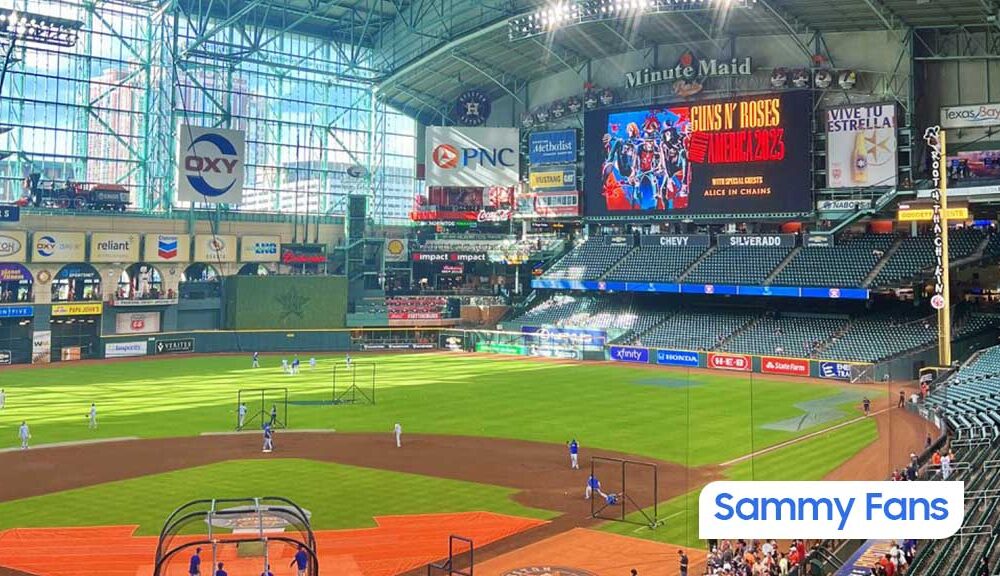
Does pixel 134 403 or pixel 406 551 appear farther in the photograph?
pixel 134 403

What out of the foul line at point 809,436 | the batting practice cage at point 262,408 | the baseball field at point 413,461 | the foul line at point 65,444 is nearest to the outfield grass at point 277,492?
the baseball field at point 413,461

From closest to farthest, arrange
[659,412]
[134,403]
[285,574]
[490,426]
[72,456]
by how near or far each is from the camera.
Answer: [285,574] → [72,456] → [490,426] → [659,412] → [134,403]

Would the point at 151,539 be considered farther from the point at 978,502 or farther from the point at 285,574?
the point at 978,502

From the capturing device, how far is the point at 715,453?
65.7ft

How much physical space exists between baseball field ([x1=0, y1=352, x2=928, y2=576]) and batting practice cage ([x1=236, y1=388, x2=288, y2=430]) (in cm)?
45

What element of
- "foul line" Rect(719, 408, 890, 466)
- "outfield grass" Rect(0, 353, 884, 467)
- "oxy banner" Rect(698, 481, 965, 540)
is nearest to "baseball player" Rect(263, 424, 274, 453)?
"outfield grass" Rect(0, 353, 884, 467)

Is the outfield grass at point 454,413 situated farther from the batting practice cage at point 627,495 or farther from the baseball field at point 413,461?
the batting practice cage at point 627,495

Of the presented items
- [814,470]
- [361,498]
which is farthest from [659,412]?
[814,470]

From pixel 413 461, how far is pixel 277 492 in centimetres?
623

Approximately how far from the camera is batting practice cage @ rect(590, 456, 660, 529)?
2427 cm

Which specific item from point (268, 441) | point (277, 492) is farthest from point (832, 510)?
point (268, 441)

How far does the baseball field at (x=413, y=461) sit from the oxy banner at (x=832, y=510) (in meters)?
6.52

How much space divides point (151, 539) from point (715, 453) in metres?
14.9

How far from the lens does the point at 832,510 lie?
8203mm
